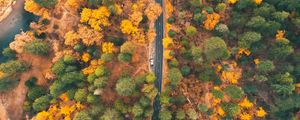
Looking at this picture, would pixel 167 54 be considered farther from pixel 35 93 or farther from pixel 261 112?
pixel 35 93

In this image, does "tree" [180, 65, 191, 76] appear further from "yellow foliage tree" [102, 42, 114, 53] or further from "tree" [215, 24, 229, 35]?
"yellow foliage tree" [102, 42, 114, 53]

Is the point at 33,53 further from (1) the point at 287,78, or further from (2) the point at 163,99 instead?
(1) the point at 287,78

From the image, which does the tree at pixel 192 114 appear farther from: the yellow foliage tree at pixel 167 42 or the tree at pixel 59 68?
the tree at pixel 59 68

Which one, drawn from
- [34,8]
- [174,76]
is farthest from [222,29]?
[34,8]

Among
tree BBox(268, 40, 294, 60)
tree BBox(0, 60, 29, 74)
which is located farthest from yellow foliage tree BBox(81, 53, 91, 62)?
tree BBox(268, 40, 294, 60)

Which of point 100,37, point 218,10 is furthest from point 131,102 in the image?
point 218,10

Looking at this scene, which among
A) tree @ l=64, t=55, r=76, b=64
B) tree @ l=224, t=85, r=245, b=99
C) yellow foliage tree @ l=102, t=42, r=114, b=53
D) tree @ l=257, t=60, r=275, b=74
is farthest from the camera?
tree @ l=64, t=55, r=76, b=64

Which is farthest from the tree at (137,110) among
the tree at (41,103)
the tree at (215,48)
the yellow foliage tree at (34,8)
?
the yellow foliage tree at (34,8)
